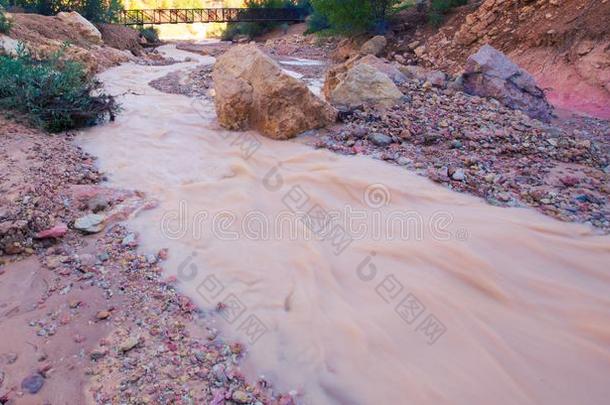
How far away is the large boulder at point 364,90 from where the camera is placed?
16.9ft

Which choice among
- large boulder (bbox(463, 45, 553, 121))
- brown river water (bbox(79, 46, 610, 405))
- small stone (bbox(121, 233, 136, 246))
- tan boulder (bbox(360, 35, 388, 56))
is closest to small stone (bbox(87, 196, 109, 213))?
brown river water (bbox(79, 46, 610, 405))

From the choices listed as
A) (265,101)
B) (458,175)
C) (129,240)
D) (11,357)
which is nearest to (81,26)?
(265,101)

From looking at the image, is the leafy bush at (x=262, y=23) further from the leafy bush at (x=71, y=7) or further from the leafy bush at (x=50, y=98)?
the leafy bush at (x=50, y=98)

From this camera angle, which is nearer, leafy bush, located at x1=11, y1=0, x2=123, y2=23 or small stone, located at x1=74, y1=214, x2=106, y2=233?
small stone, located at x1=74, y1=214, x2=106, y2=233

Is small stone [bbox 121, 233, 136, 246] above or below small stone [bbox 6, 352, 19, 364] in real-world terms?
above

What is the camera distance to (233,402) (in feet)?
6.11

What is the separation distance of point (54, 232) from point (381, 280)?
208 cm

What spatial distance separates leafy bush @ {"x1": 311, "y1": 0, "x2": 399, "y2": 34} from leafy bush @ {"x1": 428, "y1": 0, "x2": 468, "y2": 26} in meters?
1.33

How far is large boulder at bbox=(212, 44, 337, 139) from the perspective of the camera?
4789mm

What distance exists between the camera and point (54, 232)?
286cm

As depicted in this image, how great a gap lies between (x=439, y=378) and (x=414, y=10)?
1281 centimetres

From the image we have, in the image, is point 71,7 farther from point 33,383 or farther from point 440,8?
point 33,383

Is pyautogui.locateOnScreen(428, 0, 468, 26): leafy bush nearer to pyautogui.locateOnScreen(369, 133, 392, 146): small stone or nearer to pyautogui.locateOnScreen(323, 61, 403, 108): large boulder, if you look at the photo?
pyautogui.locateOnScreen(323, 61, 403, 108): large boulder

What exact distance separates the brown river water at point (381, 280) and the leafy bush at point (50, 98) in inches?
51.5
